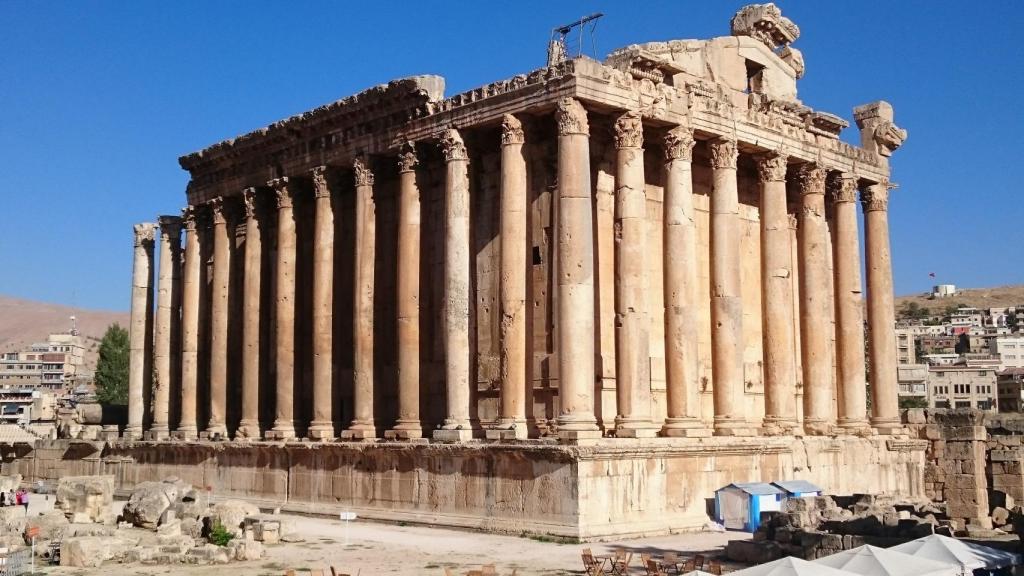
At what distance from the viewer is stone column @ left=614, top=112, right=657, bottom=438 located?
25.6m

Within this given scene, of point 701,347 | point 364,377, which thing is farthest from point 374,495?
point 701,347

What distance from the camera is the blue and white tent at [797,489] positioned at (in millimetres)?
25445

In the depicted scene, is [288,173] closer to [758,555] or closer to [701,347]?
[701,347]

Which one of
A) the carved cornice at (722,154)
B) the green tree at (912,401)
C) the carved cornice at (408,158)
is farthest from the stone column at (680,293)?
the green tree at (912,401)

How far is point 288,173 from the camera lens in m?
34.4

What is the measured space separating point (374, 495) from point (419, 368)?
3.49 m

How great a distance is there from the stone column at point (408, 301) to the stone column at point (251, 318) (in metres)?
7.22

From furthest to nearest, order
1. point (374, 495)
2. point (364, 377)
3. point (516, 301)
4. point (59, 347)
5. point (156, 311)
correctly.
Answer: point (59, 347) → point (156, 311) → point (364, 377) → point (374, 495) → point (516, 301)

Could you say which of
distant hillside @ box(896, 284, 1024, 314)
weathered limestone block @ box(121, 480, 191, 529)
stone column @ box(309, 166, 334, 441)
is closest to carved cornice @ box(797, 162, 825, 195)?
stone column @ box(309, 166, 334, 441)

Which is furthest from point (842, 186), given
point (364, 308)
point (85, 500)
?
point (85, 500)

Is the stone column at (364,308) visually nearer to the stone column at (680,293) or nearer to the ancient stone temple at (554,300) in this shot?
the ancient stone temple at (554,300)

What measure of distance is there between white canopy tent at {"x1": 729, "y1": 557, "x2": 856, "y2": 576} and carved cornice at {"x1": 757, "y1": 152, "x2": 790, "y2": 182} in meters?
17.9

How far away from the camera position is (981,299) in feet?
628

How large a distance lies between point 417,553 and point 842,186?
1820cm
